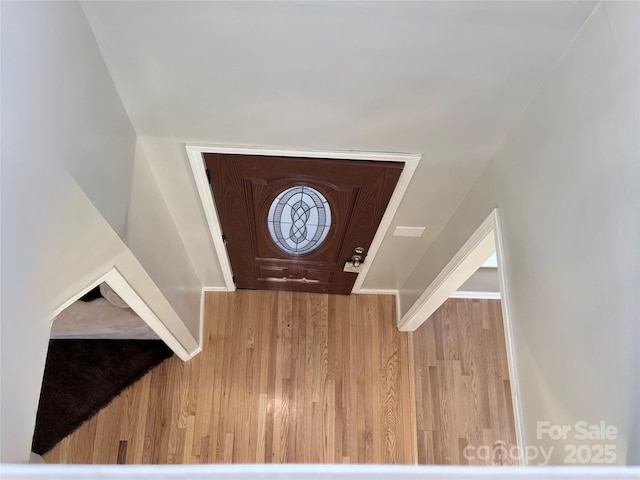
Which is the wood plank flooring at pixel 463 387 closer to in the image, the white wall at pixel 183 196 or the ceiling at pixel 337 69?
the white wall at pixel 183 196

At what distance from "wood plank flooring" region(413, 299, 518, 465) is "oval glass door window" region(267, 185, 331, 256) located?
1.17 m

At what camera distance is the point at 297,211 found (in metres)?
2.40

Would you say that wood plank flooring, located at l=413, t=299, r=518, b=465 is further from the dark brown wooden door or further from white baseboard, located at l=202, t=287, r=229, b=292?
white baseboard, located at l=202, t=287, r=229, b=292

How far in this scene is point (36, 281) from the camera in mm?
1120

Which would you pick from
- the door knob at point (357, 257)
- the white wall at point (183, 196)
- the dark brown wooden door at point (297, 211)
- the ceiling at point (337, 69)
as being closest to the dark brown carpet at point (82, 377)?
the white wall at point (183, 196)

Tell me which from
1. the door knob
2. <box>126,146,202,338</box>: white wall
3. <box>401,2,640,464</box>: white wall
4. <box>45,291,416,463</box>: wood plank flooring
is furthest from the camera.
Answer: <box>45,291,416,463</box>: wood plank flooring

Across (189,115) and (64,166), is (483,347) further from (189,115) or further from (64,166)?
(64,166)

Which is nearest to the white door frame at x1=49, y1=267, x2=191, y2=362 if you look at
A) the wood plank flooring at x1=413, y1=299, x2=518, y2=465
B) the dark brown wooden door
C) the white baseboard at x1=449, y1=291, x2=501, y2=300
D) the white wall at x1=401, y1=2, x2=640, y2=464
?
the dark brown wooden door

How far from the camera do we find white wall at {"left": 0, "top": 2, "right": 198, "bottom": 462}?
96 centimetres

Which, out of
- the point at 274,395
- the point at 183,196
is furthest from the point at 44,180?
the point at 274,395

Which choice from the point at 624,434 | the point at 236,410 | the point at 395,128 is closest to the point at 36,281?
the point at 395,128

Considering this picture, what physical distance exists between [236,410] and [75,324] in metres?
1.10

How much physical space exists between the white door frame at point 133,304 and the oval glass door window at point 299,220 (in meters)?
0.74

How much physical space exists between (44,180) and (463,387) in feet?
9.28
